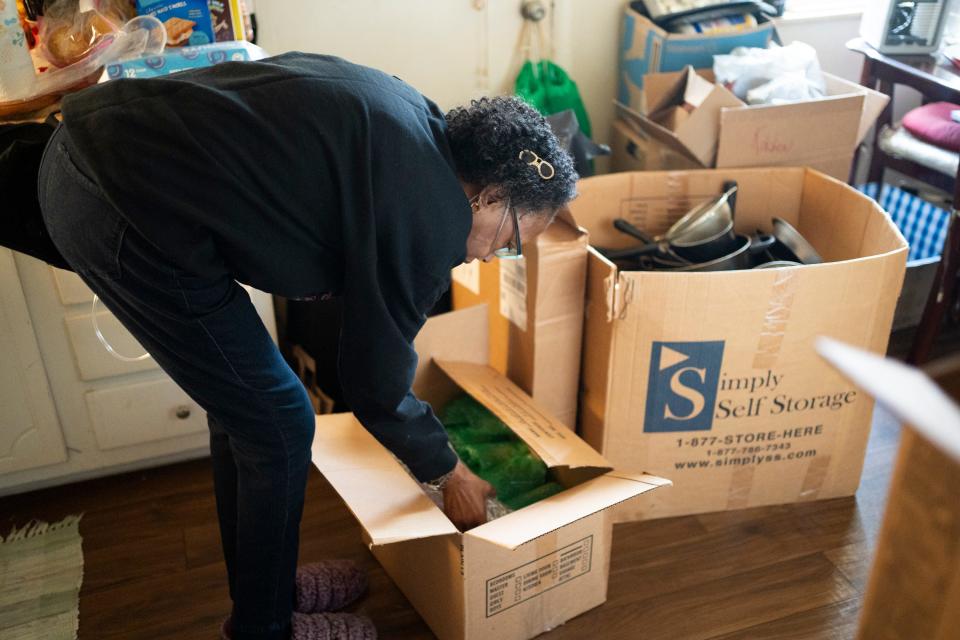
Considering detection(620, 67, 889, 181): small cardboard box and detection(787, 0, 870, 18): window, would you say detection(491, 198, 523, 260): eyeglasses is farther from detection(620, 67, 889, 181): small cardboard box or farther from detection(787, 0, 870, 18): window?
detection(787, 0, 870, 18): window

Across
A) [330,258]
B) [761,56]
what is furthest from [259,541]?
[761,56]

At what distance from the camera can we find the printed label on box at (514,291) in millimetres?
1677

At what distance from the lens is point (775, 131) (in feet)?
6.49

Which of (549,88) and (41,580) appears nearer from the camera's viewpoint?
(41,580)

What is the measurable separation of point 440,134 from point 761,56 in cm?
137

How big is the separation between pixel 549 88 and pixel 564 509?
1369 millimetres

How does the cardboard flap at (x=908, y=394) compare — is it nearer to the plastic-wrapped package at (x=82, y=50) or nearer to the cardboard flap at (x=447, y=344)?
the cardboard flap at (x=447, y=344)

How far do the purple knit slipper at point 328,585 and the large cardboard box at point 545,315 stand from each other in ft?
1.60

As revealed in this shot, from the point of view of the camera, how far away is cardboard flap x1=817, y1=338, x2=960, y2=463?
43 cm

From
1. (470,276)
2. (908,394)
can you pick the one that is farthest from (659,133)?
(908,394)

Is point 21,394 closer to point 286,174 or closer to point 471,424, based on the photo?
point 471,424

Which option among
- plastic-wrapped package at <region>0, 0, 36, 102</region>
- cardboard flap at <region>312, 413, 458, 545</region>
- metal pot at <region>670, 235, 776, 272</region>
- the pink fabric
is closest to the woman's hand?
cardboard flap at <region>312, 413, 458, 545</region>

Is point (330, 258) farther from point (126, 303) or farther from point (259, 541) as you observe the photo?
point (259, 541)

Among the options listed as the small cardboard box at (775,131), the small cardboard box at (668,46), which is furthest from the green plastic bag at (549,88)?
the small cardboard box at (775,131)
